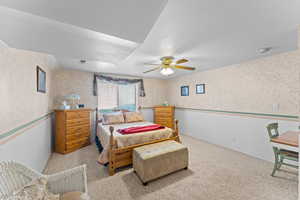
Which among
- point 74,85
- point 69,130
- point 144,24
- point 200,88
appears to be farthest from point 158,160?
point 74,85

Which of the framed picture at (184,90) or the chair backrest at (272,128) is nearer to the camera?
the chair backrest at (272,128)

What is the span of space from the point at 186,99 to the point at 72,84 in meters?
3.89

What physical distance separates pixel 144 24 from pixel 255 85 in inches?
116

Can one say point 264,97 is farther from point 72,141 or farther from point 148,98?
point 72,141

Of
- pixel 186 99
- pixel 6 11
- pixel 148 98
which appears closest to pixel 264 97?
pixel 186 99

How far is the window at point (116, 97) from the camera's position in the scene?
3947mm

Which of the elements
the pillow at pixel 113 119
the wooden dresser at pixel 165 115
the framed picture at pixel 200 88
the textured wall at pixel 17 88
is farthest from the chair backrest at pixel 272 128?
the textured wall at pixel 17 88

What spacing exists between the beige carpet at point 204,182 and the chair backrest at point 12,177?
960 millimetres

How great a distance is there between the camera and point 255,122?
→ 2609mm

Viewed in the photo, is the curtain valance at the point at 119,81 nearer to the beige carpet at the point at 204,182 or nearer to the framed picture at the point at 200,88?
the framed picture at the point at 200,88

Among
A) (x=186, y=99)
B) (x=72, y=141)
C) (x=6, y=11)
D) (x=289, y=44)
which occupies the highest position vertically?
(x=289, y=44)

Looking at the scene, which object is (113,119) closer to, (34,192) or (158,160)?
(158,160)

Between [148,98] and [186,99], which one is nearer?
[186,99]

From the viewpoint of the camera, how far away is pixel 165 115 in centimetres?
447
